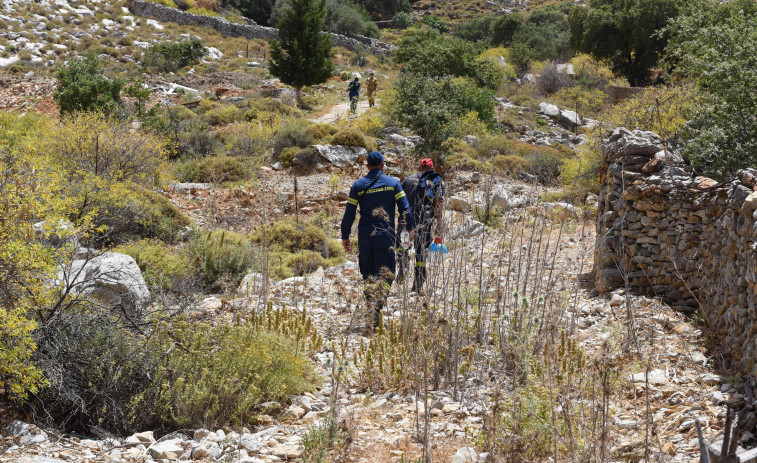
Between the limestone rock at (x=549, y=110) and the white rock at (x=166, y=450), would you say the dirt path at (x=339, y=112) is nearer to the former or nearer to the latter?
the limestone rock at (x=549, y=110)

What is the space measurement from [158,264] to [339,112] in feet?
49.6

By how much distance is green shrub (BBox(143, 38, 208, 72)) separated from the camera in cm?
2822

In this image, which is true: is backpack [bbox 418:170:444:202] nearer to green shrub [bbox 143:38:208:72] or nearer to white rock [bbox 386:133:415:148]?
white rock [bbox 386:133:415:148]

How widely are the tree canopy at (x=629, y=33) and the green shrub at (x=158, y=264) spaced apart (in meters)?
24.1

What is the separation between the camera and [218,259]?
23.6ft

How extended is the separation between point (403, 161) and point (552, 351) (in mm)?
10963

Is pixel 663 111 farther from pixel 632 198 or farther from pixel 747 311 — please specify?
pixel 747 311

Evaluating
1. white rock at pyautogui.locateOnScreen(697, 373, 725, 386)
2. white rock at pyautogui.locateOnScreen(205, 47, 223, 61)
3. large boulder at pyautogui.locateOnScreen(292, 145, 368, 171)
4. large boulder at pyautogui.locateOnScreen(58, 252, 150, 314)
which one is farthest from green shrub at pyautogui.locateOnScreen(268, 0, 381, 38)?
white rock at pyautogui.locateOnScreen(697, 373, 725, 386)

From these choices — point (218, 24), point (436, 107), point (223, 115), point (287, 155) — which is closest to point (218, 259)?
point (287, 155)

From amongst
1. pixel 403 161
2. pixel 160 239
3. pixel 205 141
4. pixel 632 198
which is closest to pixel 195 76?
pixel 205 141

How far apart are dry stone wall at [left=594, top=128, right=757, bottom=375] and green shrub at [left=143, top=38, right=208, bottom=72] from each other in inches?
1014

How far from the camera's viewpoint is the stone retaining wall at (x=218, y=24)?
37.4 m

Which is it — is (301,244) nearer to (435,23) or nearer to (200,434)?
(200,434)

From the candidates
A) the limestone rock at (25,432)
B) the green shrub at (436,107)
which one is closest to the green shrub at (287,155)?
the green shrub at (436,107)
